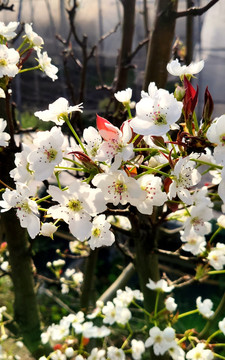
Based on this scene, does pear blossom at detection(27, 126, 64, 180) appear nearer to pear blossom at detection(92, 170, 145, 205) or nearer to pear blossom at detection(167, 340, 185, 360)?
pear blossom at detection(92, 170, 145, 205)

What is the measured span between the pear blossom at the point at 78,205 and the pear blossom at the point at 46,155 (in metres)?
0.02

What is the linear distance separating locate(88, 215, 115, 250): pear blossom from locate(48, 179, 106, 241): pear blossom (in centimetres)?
8

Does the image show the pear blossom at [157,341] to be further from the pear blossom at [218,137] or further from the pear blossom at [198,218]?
the pear blossom at [218,137]

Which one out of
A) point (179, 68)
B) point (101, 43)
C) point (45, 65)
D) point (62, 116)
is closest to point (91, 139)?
point (62, 116)

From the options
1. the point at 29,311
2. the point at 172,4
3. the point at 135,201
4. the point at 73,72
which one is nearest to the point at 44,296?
the point at 29,311

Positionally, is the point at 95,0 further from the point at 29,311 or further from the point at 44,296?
the point at 29,311

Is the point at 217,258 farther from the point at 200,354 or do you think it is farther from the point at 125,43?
the point at 125,43

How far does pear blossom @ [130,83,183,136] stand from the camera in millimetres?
422

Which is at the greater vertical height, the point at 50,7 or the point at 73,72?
the point at 50,7

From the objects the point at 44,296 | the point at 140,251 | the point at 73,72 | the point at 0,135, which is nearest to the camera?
the point at 0,135

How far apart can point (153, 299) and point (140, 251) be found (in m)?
0.16

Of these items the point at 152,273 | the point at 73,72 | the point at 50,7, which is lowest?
the point at 73,72

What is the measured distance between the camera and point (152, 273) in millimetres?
1023

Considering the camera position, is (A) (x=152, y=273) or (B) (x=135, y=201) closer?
(B) (x=135, y=201)
